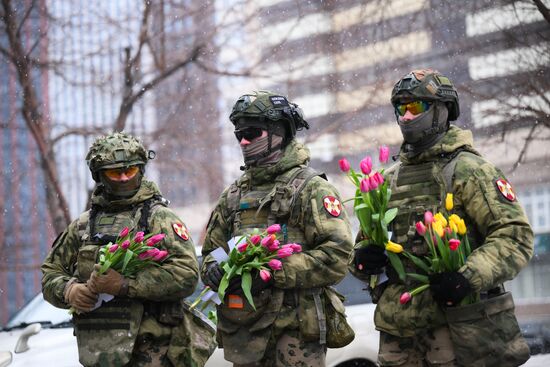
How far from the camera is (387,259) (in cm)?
479

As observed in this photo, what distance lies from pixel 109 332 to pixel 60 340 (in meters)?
1.70

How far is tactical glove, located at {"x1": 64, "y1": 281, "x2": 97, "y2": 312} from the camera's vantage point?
5.34 m

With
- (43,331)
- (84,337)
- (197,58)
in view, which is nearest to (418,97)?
(84,337)

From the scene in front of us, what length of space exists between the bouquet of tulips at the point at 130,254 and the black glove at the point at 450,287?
165 cm

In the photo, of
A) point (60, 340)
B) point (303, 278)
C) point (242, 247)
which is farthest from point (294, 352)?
point (60, 340)

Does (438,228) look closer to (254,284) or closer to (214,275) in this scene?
(254,284)

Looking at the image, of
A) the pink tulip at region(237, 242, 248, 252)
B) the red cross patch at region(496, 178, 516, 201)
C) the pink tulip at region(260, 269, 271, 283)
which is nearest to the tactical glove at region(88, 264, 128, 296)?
→ the pink tulip at region(237, 242, 248, 252)

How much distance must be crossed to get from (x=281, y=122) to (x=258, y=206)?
1.71 feet

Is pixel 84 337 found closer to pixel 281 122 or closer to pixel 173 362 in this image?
pixel 173 362

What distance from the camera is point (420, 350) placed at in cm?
478

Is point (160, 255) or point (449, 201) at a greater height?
point (449, 201)

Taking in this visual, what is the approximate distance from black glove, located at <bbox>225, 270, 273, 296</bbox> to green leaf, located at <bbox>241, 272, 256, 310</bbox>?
61mm

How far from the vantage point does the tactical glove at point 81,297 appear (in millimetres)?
5340

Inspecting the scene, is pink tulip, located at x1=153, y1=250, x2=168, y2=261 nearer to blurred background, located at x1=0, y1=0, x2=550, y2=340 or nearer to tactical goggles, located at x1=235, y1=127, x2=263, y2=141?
tactical goggles, located at x1=235, y1=127, x2=263, y2=141
